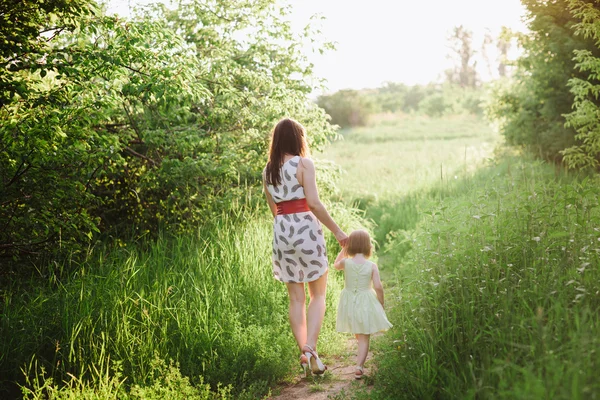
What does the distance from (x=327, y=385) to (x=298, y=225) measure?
1316 mm

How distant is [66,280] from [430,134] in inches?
1002

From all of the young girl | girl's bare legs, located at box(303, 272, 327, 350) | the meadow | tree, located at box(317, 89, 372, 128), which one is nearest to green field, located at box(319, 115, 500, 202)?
the meadow

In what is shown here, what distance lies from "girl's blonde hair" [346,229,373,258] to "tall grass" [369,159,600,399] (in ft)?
1.91

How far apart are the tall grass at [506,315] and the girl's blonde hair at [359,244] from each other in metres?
0.58

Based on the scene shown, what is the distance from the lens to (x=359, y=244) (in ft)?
15.1

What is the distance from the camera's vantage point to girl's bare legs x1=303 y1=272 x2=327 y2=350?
4527 millimetres

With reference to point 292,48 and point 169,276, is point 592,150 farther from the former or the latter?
point 169,276

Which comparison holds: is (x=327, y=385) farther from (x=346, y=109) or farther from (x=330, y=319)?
(x=346, y=109)

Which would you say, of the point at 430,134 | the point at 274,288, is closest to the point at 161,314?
the point at 274,288

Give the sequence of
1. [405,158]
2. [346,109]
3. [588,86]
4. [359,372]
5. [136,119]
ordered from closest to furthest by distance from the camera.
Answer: [359,372] < [136,119] < [588,86] < [405,158] < [346,109]

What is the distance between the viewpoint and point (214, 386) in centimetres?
432

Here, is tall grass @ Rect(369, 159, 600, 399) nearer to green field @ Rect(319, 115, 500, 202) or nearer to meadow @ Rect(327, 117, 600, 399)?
meadow @ Rect(327, 117, 600, 399)

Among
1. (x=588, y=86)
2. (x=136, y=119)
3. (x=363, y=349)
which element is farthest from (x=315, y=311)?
(x=588, y=86)

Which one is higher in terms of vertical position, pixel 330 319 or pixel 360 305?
pixel 360 305
